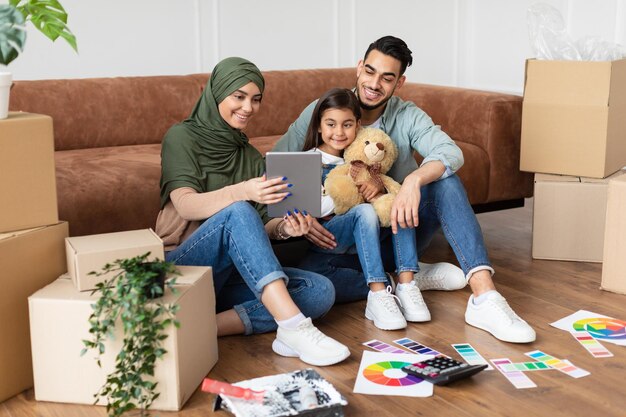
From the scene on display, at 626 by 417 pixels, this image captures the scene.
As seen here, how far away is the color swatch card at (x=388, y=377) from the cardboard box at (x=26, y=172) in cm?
93

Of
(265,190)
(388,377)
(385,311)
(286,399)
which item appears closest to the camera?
(286,399)

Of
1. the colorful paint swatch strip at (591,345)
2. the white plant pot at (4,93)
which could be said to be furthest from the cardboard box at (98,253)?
the colorful paint swatch strip at (591,345)

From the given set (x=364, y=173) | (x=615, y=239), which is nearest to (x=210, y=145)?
(x=364, y=173)

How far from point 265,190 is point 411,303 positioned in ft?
2.09

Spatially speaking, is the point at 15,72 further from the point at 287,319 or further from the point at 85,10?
the point at 287,319

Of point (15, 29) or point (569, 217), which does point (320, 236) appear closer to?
point (15, 29)

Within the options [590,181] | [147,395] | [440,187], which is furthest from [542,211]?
[147,395]

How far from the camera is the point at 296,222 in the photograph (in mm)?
2432

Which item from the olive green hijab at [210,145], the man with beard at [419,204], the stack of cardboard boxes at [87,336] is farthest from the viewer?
the man with beard at [419,204]

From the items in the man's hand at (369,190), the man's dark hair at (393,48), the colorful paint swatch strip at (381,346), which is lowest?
the colorful paint swatch strip at (381,346)

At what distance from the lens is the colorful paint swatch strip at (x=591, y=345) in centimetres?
236

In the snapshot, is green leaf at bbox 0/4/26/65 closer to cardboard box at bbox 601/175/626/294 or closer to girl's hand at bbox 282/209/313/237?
girl's hand at bbox 282/209/313/237

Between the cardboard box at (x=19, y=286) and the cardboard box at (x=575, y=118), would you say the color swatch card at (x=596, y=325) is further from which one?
the cardboard box at (x=19, y=286)

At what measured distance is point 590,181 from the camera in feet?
10.7
